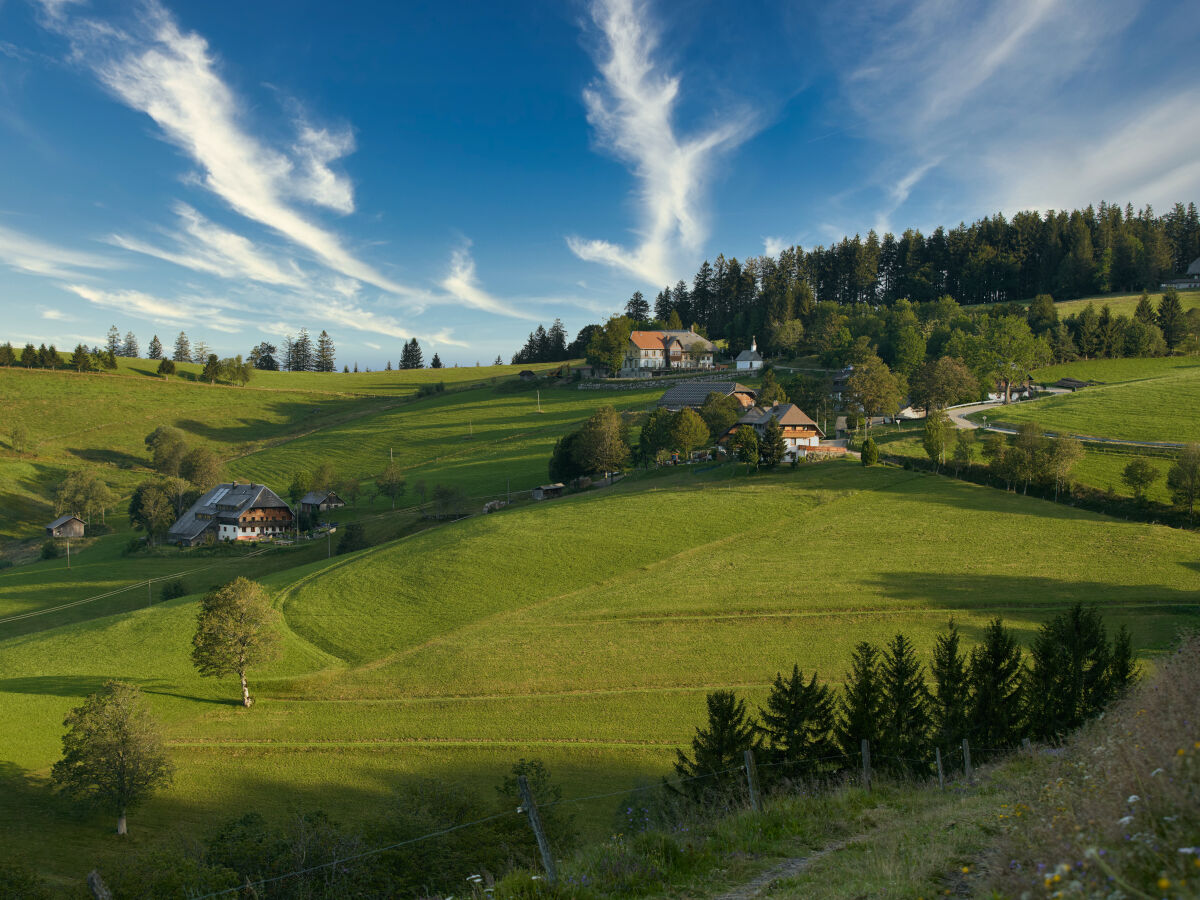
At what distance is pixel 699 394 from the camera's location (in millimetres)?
100625

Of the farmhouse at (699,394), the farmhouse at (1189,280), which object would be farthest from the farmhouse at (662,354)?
the farmhouse at (1189,280)

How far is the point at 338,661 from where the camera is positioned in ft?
137

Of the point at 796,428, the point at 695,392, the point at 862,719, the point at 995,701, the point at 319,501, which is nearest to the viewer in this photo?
the point at 862,719

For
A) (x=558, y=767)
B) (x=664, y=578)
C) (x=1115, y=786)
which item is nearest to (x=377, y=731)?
(x=558, y=767)

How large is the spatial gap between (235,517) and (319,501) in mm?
10223

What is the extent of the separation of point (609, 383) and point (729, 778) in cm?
11379

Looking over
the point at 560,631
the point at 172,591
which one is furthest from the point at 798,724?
the point at 172,591

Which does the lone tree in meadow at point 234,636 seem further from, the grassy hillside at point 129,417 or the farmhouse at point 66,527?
the farmhouse at point 66,527

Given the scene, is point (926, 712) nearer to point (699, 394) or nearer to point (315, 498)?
point (699, 394)

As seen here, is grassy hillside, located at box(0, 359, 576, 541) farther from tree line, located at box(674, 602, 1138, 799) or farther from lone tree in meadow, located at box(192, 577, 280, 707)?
tree line, located at box(674, 602, 1138, 799)

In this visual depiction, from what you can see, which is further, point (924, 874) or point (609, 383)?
point (609, 383)

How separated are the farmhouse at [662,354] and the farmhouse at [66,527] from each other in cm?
9524

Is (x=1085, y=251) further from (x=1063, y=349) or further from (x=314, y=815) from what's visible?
(x=314, y=815)

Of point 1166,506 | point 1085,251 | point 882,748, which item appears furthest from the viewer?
point 1085,251
